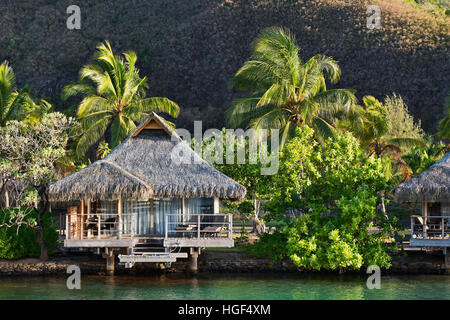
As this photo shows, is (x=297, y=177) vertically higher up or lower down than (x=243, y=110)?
lower down

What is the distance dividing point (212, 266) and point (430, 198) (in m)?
7.58

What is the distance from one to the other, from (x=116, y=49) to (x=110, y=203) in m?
41.0

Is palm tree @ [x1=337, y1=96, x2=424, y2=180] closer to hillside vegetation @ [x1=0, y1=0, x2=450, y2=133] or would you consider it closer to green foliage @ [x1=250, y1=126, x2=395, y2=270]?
green foliage @ [x1=250, y1=126, x2=395, y2=270]

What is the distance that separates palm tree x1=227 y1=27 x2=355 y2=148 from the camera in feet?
83.0

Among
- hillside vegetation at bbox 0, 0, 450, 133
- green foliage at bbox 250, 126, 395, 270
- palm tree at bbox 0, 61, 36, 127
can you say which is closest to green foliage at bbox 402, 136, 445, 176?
green foliage at bbox 250, 126, 395, 270

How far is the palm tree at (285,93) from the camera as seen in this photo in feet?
83.0

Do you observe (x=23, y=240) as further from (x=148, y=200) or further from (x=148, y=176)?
(x=148, y=176)

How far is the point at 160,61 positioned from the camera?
60.7m

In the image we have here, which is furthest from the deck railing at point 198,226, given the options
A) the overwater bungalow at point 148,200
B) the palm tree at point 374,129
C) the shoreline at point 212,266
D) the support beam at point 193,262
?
the palm tree at point 374,129

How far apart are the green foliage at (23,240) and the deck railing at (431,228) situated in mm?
12224

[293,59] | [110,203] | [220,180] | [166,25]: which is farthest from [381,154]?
[166,25]

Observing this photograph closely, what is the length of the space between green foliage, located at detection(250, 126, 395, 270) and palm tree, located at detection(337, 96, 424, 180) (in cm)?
481

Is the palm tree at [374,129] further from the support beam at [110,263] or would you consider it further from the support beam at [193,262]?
the support beam at [110,263]
